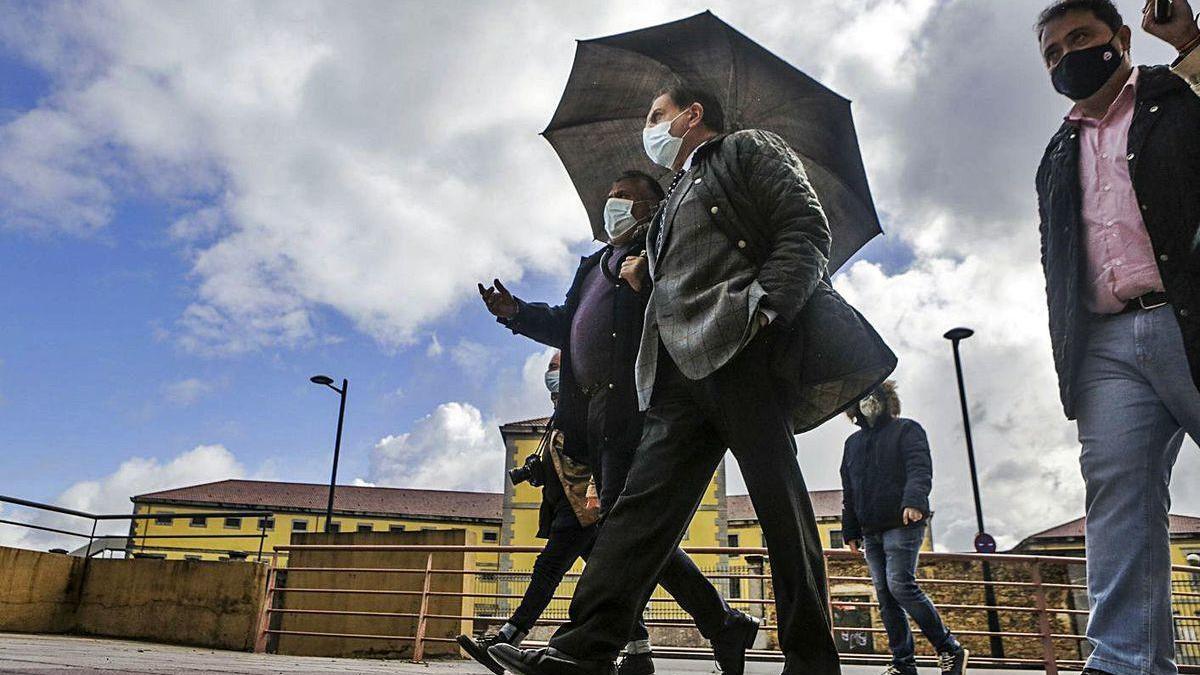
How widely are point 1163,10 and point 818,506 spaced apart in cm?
5357

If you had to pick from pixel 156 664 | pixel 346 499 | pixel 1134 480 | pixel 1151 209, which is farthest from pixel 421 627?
pixel 346 499

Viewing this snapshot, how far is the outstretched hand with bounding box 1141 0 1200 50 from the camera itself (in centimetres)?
185

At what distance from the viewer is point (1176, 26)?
1.86m

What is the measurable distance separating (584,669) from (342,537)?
7.18 metres

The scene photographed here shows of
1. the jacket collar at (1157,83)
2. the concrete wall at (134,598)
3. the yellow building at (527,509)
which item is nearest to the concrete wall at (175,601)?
the concrete wall at (134,598)

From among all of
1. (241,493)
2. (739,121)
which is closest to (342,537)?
(739,121)

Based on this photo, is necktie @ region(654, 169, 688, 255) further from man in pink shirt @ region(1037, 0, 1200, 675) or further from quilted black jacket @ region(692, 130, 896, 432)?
man in pink shirt @ region(1037, 0, 1200, 675)

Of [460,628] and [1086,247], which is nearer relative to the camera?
[1086,247]

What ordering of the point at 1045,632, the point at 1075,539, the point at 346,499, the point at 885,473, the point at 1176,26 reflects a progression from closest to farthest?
1. the point at 1176,26
2. the point at 885,473
3. the point at 1045,632
4. the point at 1075,539
5. the point at 346,499

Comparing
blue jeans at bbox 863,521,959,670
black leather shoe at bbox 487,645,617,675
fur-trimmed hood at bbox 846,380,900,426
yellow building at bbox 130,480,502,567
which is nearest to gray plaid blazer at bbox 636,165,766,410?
black leather shoe at bbox 487,645,617,675

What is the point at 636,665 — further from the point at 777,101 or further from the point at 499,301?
the point at 777,101

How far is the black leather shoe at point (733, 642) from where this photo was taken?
3002 mm

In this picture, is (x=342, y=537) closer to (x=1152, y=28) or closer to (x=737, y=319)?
(x=737, y=319)

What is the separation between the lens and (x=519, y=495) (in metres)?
43.2
